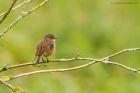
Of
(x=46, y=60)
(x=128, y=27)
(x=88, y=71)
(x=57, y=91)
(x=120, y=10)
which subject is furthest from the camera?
(x=120, y=10)

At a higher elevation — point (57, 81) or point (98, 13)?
point (98, 13)

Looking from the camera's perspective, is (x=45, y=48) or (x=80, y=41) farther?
(x=80, y=41)

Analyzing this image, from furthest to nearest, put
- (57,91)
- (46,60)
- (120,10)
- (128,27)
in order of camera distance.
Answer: (120,10) → (128,27) → (57,91) → (46,60)

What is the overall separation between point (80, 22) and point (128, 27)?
66 centimetres

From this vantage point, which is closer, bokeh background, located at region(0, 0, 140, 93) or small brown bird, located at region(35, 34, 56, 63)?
small brown bird, located at region(35, 34, 56, 63)

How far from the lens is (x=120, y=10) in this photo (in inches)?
570

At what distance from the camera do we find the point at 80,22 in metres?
13.5

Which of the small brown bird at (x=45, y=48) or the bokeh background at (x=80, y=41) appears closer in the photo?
the small brown bird at (x=45, y=48)

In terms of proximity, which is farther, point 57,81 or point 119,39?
point 119,39

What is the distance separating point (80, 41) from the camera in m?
12.7

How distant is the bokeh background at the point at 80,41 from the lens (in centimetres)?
Answer: 1192

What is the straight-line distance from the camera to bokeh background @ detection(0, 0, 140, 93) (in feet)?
39.1

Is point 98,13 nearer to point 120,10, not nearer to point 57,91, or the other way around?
point 120,10

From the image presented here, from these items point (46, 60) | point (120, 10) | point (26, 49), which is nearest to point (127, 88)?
point (26, 49)
